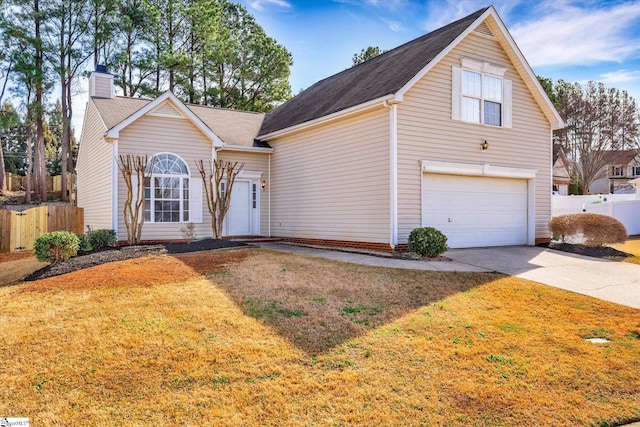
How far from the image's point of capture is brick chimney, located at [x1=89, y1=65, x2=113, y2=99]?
53.1 feet

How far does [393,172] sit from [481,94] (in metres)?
4.27

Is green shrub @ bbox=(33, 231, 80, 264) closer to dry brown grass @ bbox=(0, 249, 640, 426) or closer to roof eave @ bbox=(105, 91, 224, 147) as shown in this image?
dry brown grass @ bbox=(0, 249, 640, 426)

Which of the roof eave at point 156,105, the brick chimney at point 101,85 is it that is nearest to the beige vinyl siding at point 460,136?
the roof eave at point 156,105

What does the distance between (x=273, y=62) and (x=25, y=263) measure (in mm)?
23815

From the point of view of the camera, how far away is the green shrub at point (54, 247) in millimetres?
9961

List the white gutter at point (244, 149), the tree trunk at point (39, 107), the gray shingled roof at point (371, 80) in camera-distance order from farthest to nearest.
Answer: the tree trunk at point (39, 107) → the white gutter at point (244, 149) → the gray shingled roof at point (371, 80)

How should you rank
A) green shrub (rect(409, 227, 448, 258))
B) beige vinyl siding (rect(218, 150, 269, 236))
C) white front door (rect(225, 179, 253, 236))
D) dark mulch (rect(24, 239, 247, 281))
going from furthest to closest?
beige vinyl siding (rect(218, 150, 269, 236))
white front door (rect(225, 179, 253, 236))
green shrub (rect(409, 227, 448, 258))
dark mulch (rect(24, 239, 247, 281))

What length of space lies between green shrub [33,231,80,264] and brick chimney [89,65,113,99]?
311 inches

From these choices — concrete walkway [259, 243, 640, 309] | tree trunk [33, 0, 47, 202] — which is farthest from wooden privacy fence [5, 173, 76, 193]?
concrete walkway [259, 243, 640, 309]

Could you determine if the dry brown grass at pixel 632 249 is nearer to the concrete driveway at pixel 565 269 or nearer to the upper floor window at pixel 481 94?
the concrete driveway at pixel 565 269

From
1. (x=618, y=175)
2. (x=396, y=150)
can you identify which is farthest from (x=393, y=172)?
(x=618, y=175)

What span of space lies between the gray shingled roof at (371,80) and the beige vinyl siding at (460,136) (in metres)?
0.46

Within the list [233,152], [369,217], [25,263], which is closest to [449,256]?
[369,217]

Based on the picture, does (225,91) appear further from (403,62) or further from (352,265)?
(352,265)
